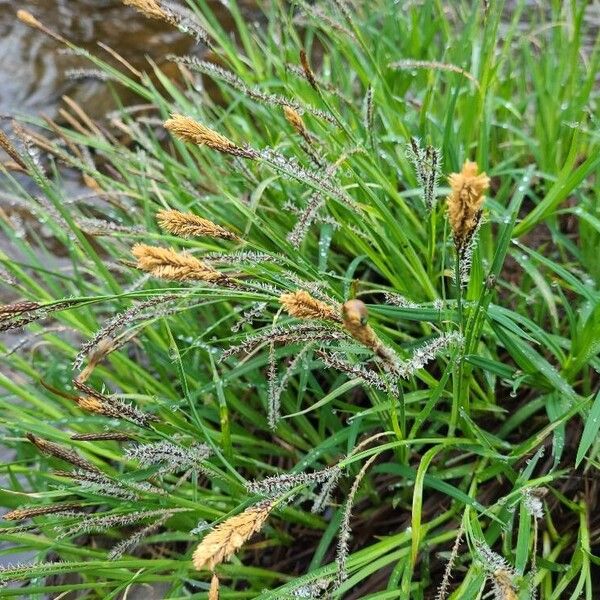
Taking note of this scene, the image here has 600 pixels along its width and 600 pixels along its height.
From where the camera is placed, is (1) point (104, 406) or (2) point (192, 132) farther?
(1) point (104, 406)

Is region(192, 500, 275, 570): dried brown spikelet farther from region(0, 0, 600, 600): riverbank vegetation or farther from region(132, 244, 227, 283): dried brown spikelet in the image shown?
region(132, 244, 227, 283): dried brown spikelet

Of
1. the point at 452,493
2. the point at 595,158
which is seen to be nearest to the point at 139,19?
the point at 595,158

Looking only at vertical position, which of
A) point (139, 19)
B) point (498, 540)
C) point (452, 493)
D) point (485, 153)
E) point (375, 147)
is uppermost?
point (139, 19)

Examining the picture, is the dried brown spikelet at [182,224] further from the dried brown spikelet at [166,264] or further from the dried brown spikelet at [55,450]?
the dried brown spikelet at [55,450]

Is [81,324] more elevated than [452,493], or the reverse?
[81,324]

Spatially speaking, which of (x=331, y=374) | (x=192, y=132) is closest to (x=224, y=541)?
(x=192, y=132)

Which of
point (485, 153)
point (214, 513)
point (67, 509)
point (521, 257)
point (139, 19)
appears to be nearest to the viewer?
point (67, 509)

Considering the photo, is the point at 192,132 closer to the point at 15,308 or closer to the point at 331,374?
the point at 15,308

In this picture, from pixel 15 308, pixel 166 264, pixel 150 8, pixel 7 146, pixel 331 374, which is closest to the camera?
pixel 166 264

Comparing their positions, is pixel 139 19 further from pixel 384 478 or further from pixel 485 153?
pixel 384 478
